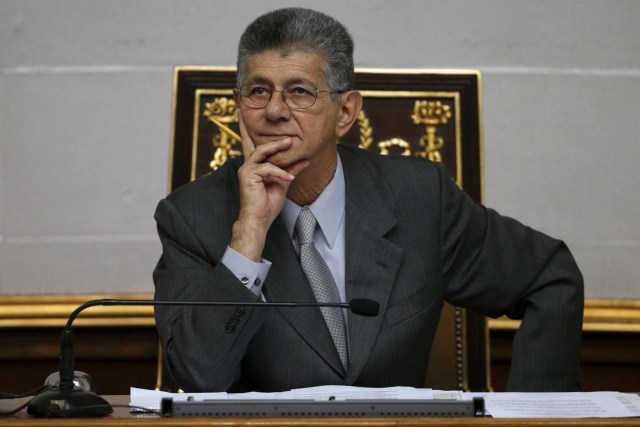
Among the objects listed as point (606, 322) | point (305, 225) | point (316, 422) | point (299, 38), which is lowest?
point (316, 422)

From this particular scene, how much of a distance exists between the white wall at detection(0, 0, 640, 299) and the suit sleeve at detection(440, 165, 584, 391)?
953 millimetres

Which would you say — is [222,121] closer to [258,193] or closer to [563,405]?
[258,193]

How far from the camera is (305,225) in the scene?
2.52 meters

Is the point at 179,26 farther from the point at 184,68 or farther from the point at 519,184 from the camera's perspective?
the point at 519,184

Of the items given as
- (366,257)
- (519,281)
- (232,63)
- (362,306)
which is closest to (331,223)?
(366,257)

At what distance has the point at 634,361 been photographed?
3555 millimetres

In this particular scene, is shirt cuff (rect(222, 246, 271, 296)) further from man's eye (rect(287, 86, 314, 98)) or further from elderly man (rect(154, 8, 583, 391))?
man's eye (rect(287, 86, 314, 98))

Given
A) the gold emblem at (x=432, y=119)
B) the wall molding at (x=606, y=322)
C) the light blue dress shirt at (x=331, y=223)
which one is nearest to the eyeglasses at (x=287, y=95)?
the light blue dress shirt at (x=331, y=223)

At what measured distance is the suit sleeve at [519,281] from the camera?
248 cm

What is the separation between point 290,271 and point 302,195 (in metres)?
0.22

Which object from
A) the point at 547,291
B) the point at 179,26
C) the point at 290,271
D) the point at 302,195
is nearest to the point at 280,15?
the point at 302,195

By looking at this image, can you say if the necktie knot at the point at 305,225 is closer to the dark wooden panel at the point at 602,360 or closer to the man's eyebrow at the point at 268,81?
the man's eyebrow at the point at 268,81

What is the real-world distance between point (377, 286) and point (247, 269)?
335 mm

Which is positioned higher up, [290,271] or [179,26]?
[179,26]
